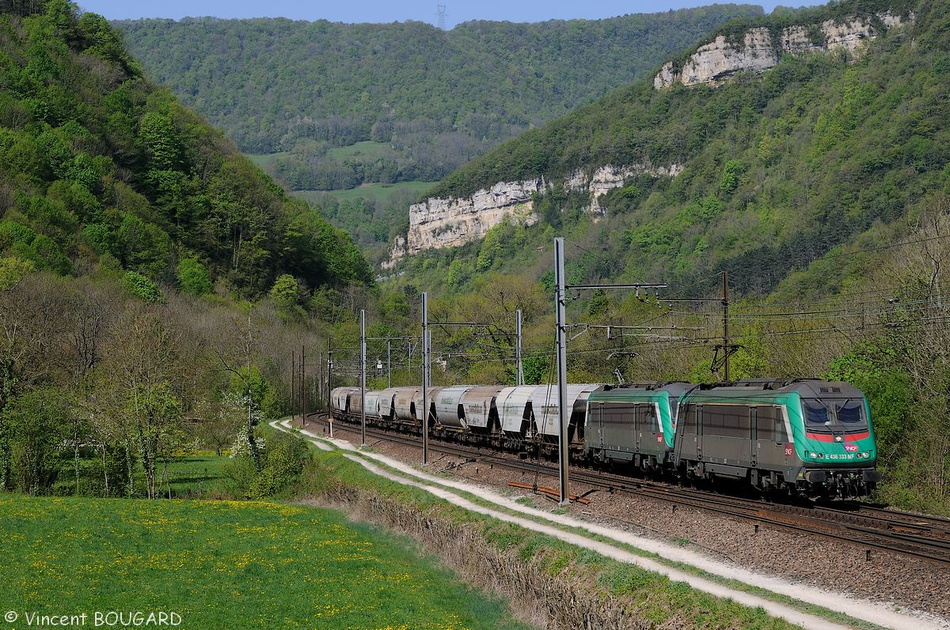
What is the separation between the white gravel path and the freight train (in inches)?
220

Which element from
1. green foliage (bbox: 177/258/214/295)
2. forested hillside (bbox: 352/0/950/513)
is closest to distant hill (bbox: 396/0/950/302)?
forested hillside (bbox: 352/0/950/513)

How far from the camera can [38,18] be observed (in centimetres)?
14588

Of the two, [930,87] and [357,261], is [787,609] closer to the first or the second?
[930,87]

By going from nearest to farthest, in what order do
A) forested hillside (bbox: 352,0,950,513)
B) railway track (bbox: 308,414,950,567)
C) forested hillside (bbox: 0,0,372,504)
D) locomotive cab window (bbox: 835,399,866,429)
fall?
railway track (bbox: 308,414,950,567) < locomotive cab window (bbox: 835,399,866,429) < forested hillside (bbox: 352,0,950,513) < forested hillside (bbox: 0,0,372,504)

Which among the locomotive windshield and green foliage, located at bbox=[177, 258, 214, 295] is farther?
green foliage, located at bbox=[177, 258, 214, 295]

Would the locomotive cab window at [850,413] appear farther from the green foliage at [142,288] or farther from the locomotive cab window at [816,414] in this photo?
the green foliage at [142,288]

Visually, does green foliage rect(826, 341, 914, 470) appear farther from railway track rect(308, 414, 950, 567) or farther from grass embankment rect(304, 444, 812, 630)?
grass embankment rect(304, 444, 812, 630)

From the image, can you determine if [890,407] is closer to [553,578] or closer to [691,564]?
[691,564]

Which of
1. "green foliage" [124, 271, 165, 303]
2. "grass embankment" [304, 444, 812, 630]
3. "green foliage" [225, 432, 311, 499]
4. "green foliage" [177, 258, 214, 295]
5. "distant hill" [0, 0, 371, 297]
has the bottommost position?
"green foliage" [225, 432, 311, 499]

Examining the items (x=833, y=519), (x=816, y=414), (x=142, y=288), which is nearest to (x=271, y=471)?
(x=816, y=414)

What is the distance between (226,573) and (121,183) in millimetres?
114097

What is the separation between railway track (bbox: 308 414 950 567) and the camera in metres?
21.8

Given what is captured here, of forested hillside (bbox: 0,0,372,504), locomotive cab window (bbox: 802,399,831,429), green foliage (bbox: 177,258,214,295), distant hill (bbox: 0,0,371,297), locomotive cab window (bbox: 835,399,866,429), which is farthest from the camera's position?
green foliage (bbox: 177,258,214,295)

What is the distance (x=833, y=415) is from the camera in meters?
29.2
